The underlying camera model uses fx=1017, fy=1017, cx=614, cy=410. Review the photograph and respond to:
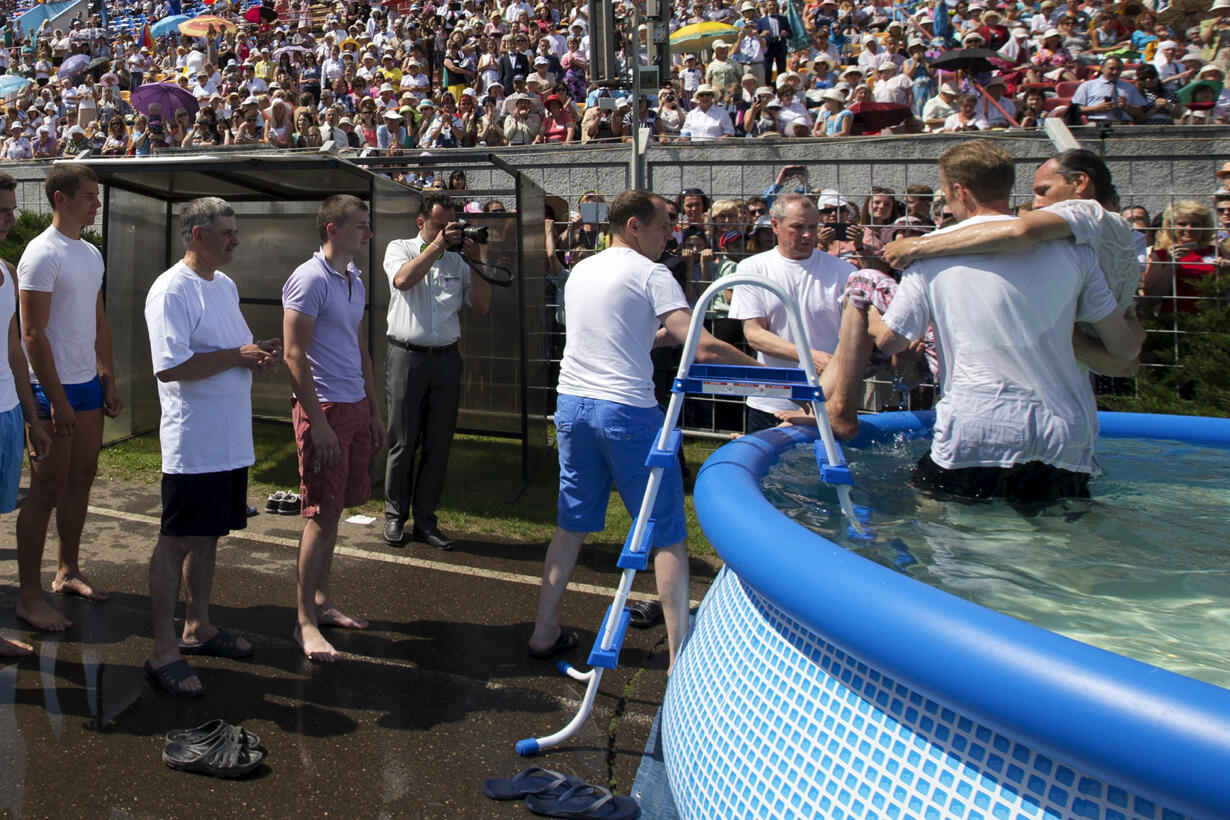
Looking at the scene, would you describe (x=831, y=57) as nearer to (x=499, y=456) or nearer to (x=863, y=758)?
(x=499, y=456)

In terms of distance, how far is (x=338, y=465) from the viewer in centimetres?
450

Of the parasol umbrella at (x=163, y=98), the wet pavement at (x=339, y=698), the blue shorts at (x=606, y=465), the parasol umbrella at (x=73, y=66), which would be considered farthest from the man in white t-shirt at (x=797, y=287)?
the parasol umbrella at (x=73, y=66)

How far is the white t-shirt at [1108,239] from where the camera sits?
3258 mm

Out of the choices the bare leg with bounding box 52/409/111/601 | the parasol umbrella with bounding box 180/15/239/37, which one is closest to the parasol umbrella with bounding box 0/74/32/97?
the parasol umbrella with bounding box 180/15/239/37

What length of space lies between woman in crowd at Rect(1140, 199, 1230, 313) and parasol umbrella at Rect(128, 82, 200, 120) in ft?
52.2

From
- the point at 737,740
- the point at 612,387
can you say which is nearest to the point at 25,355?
the point at 612,387

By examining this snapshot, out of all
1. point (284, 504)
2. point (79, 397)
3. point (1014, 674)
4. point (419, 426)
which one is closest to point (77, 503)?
point (79, 397)

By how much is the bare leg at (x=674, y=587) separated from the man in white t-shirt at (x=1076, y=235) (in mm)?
1453

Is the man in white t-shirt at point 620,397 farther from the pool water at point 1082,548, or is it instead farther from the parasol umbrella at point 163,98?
A: the parasol umbrella at point 163,98

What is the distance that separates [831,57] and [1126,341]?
11920 millimetres

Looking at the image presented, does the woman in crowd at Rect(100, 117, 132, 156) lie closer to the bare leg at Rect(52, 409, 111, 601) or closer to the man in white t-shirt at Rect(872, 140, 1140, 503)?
the bare leg at Rect(52, 409, 111, 601)

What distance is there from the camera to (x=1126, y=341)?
3.55 m

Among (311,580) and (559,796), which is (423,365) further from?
(559,796)

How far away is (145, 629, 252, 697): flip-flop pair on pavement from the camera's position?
12.9ft
